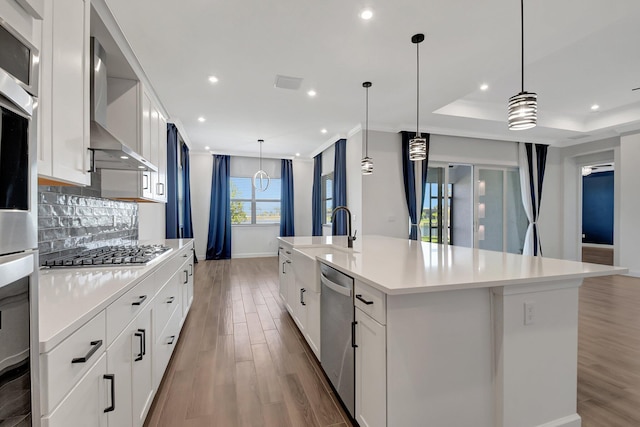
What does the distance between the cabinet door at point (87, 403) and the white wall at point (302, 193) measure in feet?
23.7

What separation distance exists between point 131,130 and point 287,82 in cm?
184

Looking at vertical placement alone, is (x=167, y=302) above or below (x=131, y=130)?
below

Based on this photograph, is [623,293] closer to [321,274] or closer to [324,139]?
[321,274]

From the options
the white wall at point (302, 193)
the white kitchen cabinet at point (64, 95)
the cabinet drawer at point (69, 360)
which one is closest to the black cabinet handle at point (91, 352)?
the cabinet drawer at point (69, 360)

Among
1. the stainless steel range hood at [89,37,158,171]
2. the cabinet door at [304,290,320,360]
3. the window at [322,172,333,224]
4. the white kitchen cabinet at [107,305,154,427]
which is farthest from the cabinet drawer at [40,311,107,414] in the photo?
the window at [322,172,333,224]

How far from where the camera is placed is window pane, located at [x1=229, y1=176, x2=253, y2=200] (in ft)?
25.7

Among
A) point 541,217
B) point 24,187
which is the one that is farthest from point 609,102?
point 24,187

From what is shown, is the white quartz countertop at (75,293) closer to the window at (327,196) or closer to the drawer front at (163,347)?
the drawer front at (163,347)

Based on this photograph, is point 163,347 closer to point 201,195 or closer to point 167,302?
point 167,302

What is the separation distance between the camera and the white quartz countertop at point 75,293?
85 cm

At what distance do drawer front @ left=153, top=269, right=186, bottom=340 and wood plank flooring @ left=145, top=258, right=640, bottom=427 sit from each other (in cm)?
43

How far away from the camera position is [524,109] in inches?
73.2

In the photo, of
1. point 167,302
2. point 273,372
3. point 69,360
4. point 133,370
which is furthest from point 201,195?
point 69,360

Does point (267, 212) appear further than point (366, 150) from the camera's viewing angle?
Yes
